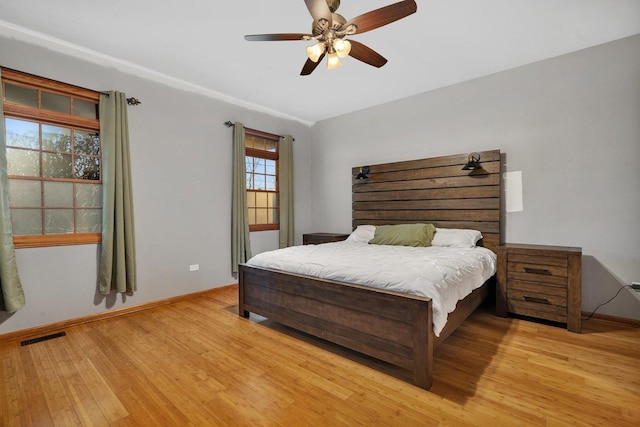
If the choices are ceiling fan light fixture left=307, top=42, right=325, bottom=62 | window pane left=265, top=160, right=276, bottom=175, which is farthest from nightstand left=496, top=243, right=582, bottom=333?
window pane left=265, top=160, right=276, bottom=175

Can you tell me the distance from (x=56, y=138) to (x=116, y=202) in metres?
0.79

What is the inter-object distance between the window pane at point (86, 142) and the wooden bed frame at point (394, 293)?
1976 millimetres

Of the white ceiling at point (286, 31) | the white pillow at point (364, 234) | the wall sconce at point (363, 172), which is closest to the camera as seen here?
the white ceiling at point (286, 31)

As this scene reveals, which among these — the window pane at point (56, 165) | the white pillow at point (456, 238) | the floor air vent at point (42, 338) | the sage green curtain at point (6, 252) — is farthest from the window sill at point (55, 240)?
the white pillow at point (456, 238)

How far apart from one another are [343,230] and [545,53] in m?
3.37

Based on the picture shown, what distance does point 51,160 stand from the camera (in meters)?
2.91

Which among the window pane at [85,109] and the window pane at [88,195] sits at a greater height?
Answer: the window pane at [85,109]

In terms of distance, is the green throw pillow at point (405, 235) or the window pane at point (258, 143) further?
the window pane at point (258, 143)

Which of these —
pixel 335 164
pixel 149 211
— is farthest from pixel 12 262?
pixel 335 164

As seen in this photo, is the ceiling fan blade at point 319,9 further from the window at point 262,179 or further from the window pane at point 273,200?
the window pane at point 273,200

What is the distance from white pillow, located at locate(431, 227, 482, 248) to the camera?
11.1 feet

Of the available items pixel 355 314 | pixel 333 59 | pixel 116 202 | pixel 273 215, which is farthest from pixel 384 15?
pixel 273 215

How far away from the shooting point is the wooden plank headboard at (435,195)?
3.51 m

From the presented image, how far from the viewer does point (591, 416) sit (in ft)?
5.21
